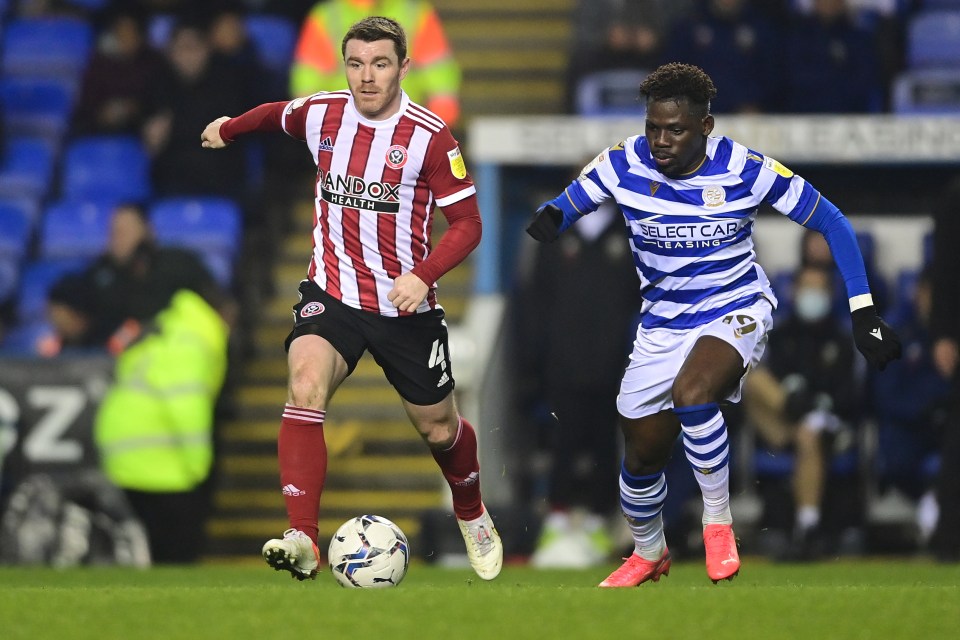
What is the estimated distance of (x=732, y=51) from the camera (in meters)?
12.0

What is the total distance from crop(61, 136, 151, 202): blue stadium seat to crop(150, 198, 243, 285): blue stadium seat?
30.3 inches

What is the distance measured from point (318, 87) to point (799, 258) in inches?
132

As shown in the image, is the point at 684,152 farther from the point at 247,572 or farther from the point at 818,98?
the point at 818,98

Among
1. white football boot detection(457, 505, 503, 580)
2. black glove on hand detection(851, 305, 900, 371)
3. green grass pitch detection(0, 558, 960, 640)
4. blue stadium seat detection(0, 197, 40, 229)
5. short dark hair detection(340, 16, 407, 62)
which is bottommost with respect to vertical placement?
white football boot detection(457, 505, 503, 580)

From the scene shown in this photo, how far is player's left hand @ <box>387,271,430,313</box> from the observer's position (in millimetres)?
6492

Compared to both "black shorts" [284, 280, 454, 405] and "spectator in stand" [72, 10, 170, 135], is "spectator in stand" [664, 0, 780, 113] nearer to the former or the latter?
"spectator in stand" [72, 10, 170, 135]

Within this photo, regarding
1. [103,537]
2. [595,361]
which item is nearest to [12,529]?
[103,537]

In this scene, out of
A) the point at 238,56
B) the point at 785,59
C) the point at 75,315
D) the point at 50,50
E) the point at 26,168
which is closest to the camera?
the point at 75,315

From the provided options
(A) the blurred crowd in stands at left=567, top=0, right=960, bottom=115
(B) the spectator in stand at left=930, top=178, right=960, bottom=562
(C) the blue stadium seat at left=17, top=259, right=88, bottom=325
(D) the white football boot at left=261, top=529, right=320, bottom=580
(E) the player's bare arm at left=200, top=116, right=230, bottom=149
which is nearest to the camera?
(D) the white football boot at left=261, top=529, right=320, bottom=580

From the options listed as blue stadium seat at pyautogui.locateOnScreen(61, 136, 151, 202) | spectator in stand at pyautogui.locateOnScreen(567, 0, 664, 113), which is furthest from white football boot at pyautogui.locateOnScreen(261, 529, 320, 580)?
blue stadium seat at pyautogui.locateOnScreen(61, 136, 151, 202)

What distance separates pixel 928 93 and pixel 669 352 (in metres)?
5.59

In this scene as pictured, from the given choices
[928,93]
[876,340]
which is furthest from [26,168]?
[876,340]

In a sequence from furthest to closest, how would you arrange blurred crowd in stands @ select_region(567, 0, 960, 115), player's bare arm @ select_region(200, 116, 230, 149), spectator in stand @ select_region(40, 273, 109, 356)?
1. blurred crowd in stands @ select_region(567, 0, 960, 115)
2. spectator in stand @ select_region(40, 273, 109, 356)
3. player's bare arm @ select_region(200, 116, 230, 149)

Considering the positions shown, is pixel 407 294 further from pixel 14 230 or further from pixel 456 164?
pixel 14 230
